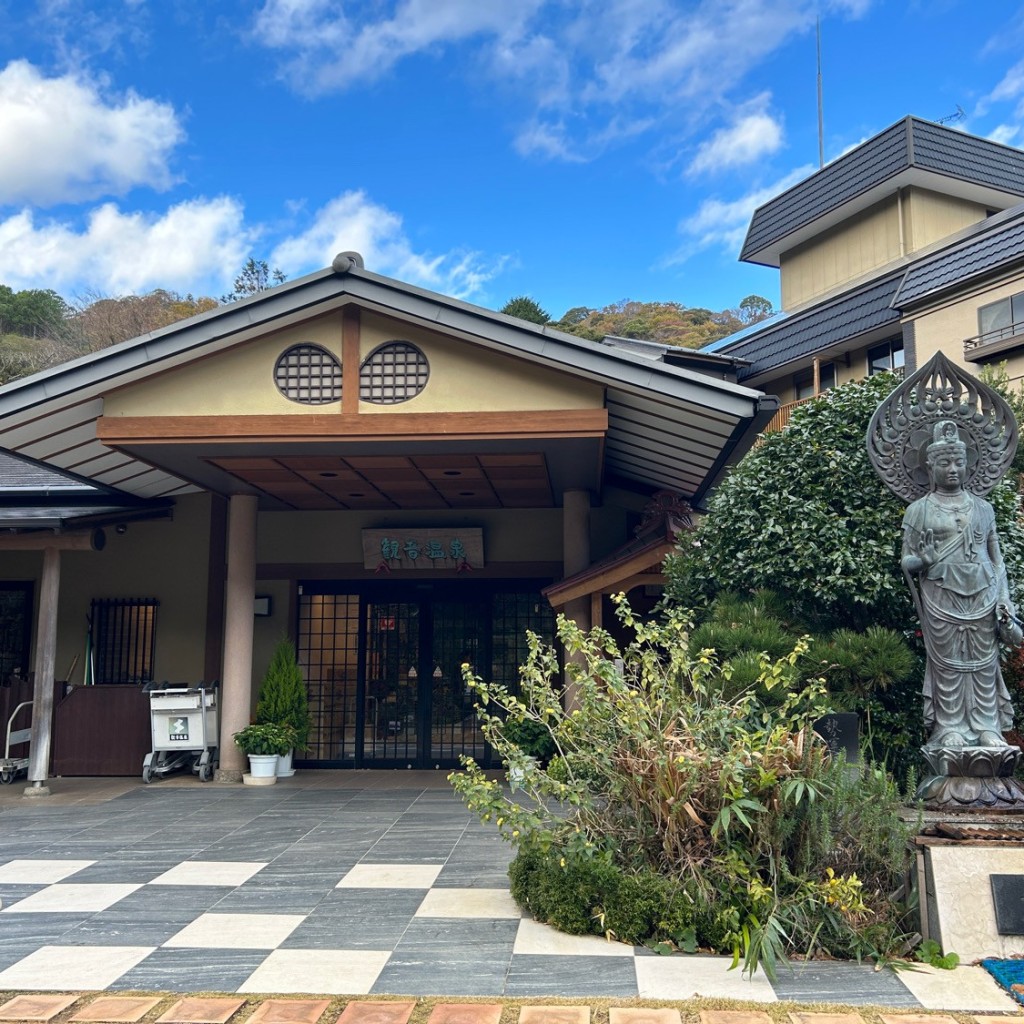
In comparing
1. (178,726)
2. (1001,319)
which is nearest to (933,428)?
(178,726)

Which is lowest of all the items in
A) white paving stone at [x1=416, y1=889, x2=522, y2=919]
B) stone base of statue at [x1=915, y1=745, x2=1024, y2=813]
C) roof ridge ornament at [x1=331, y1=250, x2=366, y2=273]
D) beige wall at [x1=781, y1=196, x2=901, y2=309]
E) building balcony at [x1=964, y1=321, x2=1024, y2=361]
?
white paving stone at [x1=416, y1=889, x2=522, y2=919]

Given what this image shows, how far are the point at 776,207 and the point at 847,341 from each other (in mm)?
6665

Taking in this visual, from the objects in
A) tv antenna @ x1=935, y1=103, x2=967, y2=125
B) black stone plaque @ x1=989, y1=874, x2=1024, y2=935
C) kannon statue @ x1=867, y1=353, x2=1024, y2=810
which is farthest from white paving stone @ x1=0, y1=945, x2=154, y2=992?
tv antenna @ x1=935, y1=103, x2=967, y2=125

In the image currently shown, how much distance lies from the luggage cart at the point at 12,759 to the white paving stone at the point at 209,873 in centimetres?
459

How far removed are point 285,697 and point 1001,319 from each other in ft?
42.3

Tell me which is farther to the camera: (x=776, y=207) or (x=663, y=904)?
(x=776, y=207)

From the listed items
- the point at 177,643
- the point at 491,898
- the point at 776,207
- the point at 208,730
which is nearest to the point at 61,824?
the point at 208,730

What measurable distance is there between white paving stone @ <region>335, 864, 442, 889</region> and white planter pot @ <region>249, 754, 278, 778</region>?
12.7ft

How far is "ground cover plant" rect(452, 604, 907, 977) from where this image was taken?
4.36m

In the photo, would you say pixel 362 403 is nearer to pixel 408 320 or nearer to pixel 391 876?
pixel 408 320

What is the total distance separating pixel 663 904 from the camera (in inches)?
176

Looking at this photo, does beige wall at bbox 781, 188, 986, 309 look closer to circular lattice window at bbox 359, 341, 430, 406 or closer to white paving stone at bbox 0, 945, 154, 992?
circular lattice window at bbox 359, 341, 430, 406

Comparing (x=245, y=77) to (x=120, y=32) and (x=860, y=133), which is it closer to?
(x=120, y=32)

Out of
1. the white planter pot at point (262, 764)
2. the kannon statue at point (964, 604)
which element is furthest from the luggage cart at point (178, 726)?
the kannon statue at point (964, 604)
